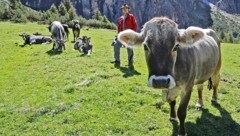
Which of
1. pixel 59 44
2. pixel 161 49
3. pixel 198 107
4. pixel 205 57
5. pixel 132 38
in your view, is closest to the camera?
pixel 161 49

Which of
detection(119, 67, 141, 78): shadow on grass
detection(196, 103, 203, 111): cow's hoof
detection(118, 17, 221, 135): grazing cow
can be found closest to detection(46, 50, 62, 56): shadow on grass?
detection(119, 67, 141, 78): shadow on grass

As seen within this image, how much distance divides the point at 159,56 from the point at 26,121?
20.5ft

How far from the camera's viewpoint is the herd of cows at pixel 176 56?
703cm

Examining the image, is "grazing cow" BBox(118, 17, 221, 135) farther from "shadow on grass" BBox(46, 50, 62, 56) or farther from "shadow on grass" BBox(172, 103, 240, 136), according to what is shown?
"shadow on grass" BBox(46, 50, 62, 56)

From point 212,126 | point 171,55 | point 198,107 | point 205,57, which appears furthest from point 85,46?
point 171,55

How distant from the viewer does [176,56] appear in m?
8.15

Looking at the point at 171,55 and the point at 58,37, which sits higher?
the point at 171,55

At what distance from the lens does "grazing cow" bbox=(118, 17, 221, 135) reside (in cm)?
702

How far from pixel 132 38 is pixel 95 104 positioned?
485 centimetres

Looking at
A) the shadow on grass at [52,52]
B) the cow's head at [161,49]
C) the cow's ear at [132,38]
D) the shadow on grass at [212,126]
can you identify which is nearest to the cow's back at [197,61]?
the cow's head at [161,49]

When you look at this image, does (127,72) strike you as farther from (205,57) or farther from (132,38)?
(132,38)

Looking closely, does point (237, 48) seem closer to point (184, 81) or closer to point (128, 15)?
point (128, 15)

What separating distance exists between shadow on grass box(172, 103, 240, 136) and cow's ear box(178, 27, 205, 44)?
11.4 feet

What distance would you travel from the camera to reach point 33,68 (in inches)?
763
